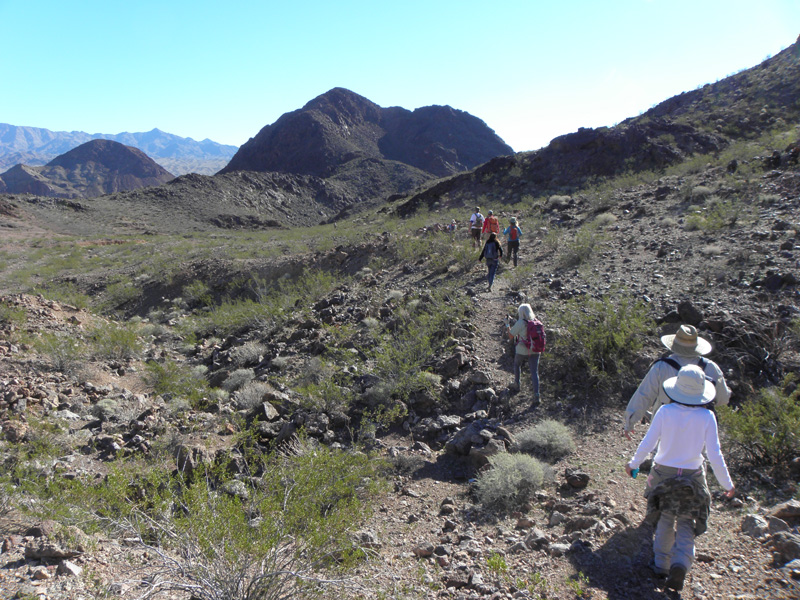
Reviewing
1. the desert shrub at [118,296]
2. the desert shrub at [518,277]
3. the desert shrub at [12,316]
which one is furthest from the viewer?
the desert shrub at [118,296]

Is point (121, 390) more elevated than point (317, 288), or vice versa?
point (317, 288)

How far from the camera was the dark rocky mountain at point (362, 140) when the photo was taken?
231 ft

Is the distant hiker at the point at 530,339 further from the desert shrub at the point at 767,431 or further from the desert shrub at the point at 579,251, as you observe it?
the desert shrub at the point at 579,251

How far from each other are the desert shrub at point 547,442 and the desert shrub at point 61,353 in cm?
692

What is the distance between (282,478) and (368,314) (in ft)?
18.1

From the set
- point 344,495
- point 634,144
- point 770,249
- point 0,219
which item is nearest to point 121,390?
point 344,495

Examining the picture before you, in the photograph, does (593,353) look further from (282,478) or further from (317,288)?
(317,288)

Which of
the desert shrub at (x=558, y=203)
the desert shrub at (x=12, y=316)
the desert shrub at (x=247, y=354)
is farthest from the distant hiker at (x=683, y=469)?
the desert shrub at (x=558, y=203)

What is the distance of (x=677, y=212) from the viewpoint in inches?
454

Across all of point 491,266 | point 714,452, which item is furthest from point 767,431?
point 491,266

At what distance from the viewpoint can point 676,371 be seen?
10.1ft

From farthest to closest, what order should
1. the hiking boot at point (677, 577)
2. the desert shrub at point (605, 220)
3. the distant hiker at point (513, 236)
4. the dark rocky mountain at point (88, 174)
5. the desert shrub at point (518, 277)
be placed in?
the dark rocky mountain at point (88, 174) → the desert shrub at point (605, 220) → the distant hiker at point (513, 236) → the desert shrub at point (518, 277) → the hiking boot at point (677, 577)

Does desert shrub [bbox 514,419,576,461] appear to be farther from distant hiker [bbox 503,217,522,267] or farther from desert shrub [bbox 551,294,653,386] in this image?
distant hiker [bbox 503,217,522,267]

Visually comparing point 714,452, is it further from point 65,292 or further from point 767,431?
point 65,292
